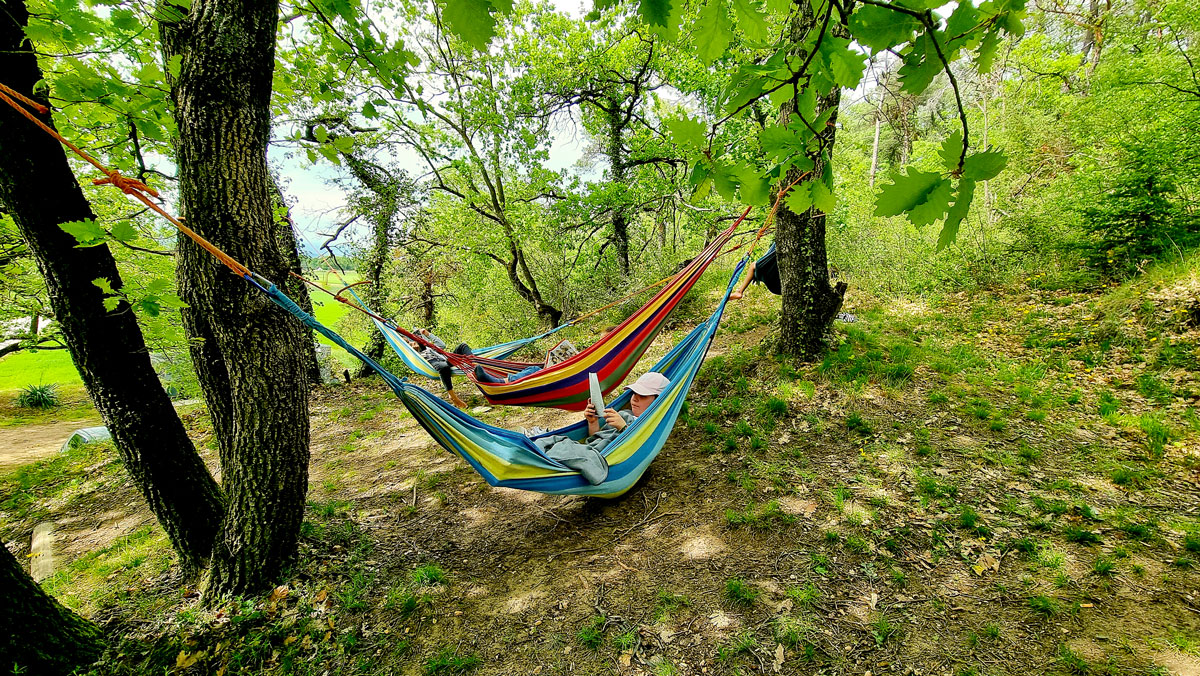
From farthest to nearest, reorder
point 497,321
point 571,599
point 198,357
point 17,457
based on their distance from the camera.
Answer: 1. point 497,321
2. point 17,457
3. point 198,357
4. point 571,599

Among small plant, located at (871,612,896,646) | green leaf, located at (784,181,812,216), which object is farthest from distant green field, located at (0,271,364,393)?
green leaf, located at (784,181,812,216)

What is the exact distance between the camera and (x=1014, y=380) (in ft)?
8.76

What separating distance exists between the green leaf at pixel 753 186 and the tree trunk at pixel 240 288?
177 centimetres

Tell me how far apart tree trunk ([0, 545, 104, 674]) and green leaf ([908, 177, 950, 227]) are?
94.3 inches

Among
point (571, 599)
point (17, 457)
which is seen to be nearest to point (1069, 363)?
point (571, 599)

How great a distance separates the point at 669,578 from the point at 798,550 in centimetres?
58

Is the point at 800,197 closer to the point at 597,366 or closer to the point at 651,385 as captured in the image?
the point at 651,385

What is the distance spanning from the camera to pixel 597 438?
2.52m

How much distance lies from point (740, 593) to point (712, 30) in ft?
6.09

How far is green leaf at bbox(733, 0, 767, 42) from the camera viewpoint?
0.59 m

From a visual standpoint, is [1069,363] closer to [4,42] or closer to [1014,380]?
[1014,380]

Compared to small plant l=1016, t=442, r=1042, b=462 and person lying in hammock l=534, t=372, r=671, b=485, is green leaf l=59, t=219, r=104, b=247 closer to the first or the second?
person lying in hammock l=534, t=372, r=671, b=485

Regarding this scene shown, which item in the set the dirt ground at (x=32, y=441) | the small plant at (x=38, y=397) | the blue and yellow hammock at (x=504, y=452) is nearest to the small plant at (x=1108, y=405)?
the blue and yellow hammock at (x=504, y=452)

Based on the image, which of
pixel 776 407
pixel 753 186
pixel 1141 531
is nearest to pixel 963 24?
pixel 753 186
